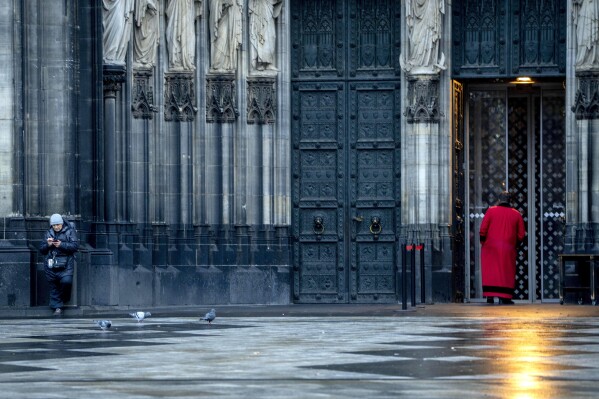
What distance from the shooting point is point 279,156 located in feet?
103

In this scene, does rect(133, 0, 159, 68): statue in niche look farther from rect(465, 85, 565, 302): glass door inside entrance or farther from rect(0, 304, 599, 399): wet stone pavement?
rect(0, 304, 599, 399): wet stone pavement

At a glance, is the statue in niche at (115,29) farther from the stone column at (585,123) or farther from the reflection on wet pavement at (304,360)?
the reflection on wet pavement at (304,360)

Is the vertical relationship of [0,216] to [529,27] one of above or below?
below

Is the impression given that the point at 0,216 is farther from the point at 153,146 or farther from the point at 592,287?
the point at 592,287

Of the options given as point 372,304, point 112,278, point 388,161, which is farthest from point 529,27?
point 112,278

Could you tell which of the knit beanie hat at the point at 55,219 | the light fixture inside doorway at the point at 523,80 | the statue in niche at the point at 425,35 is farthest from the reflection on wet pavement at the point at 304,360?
the light fixture inside doorway at the point at 523,80

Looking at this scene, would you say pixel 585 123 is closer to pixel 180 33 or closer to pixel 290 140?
pixel 290 140

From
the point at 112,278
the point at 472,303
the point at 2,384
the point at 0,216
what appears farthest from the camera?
the point at 472,303

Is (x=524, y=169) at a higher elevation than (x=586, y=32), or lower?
lower

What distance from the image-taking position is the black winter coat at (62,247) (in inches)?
1027

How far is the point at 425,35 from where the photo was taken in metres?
31.2

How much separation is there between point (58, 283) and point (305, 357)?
1236 centimetres

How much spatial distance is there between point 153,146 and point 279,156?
263 centimetres

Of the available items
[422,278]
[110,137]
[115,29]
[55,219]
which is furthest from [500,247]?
[55,219]
